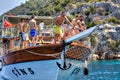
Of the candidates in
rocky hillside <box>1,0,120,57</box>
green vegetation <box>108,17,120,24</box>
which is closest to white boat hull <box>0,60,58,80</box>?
rocky hillside <box>1,0,120,57</box>

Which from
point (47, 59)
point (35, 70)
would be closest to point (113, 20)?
point (35, 70)

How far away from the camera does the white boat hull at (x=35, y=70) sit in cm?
2012

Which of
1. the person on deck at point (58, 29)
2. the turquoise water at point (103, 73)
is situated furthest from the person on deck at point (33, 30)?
the turquoise water at point (103, 73)

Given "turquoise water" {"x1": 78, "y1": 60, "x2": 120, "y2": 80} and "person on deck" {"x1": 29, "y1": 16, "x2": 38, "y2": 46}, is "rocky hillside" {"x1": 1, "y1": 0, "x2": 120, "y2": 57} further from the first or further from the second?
"person on deck" {"x1": 29, "y1": 16, "x2": 38, "y2": 46}

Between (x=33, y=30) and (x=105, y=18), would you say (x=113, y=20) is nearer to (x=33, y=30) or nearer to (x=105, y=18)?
(x=105, y=18)

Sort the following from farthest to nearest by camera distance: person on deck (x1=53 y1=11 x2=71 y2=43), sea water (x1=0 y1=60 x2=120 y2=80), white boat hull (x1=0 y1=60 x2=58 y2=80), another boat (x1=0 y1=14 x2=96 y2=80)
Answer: sea water (x1=0 y1=60 x2=120 y2=80) → person on deck (x1=53 y1=11 x2=71 y2=43) → white boat hull (x1=0 y1=60 x2=58 y2=80) → another boat (x1=0 y1=14 x2=96 y2=80)

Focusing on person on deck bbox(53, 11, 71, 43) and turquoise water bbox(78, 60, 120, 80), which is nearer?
person on deck bbox(53, 11, 71, 43)

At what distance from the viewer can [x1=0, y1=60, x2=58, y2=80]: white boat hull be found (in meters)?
20.1

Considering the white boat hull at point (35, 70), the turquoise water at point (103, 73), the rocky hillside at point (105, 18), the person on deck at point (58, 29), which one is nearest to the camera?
the white boat hull at point (35, 70)

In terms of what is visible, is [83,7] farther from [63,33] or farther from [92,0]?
[63,33]

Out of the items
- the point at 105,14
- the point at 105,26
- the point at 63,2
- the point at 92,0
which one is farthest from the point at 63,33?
the point at 63,2

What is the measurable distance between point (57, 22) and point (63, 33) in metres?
1.09

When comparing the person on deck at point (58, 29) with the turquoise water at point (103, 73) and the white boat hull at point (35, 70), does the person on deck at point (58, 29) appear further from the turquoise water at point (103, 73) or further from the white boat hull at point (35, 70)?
the turquoise water at point (103, 73)

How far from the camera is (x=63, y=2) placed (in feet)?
484
